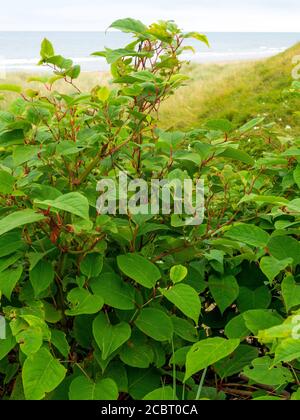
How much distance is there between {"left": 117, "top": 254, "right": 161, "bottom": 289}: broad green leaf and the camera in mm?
1260

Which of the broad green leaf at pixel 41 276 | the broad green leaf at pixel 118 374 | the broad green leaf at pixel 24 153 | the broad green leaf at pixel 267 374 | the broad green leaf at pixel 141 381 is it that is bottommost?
the broad green leaf at pixel 141 381

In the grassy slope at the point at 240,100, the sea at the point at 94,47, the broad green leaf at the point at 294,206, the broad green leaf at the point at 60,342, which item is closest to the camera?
the broad green leaf at the point at 294,206

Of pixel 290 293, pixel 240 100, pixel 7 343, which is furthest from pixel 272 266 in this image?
pixel 240 100

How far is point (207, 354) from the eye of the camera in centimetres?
106

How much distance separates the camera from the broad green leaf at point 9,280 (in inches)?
48.1

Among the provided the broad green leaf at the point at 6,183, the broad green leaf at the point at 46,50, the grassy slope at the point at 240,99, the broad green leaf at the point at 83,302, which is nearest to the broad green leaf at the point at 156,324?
the broad green leaf at the point at 83,302

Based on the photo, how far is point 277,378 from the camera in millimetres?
1127

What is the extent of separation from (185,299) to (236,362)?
0.26 metres

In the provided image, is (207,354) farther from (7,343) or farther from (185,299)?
(7,343)

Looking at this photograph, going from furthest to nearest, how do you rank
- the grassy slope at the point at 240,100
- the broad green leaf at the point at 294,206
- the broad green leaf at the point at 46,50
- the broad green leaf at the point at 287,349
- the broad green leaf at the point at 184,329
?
the grassy slope at the point at 240,100
the broad green leaf at the point at 46,50
the broad green leaf at the point at 184,329
the broad green leaf at the point at 294,206
the broad green leaf at the point at 287,349

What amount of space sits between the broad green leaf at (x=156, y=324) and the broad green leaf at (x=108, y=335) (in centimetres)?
4

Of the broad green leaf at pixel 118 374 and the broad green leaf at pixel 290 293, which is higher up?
the broad green leaf at pixel 290 293

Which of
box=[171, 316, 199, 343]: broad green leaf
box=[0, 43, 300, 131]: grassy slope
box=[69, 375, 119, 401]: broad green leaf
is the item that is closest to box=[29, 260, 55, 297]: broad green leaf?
box=[69, 375, 119, 401]: broad green leaf

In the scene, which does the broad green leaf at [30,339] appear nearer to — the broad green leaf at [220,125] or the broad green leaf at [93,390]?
the broad green leaf at [93,390]
